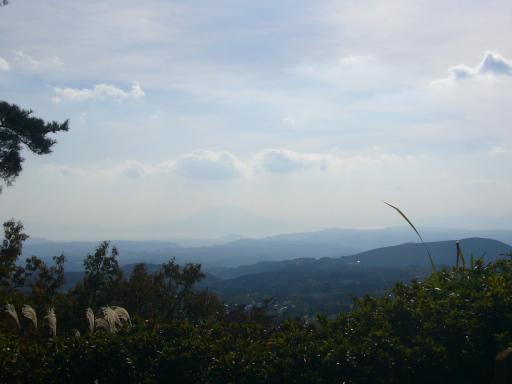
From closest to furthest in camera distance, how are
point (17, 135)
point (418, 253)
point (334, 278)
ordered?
point (17, 135)
point (334, 278)
point (418, 253)

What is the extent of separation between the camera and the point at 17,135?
562 inches

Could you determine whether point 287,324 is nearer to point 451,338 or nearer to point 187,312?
point 451,338

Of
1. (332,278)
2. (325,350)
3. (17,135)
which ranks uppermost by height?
(17,135)

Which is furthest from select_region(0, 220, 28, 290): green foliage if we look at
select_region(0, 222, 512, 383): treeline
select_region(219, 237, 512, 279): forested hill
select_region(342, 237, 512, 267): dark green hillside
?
select_region(219, 237, 512, 279): forested hill

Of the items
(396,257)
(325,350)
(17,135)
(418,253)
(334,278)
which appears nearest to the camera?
Result: (325,350)

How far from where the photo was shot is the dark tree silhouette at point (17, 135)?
13891 mm

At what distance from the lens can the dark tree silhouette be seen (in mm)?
13891

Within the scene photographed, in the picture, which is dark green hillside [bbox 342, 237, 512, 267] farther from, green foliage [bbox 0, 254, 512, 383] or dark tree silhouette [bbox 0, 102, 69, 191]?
green foliage [bbox 0, 254, 512, 383]

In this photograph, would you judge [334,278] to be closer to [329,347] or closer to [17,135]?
[17,135]

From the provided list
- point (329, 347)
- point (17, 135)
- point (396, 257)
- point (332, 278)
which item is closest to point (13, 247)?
point (17, 135)

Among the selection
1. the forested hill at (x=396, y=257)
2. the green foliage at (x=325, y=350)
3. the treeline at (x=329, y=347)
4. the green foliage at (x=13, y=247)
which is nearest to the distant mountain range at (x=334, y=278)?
the forested hill at (x=396, y=257)

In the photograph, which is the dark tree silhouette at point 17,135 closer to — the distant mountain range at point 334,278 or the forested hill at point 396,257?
the distant mountain range at point 334,278

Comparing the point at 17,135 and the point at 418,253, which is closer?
the point at 17,135

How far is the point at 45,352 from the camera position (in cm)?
466
